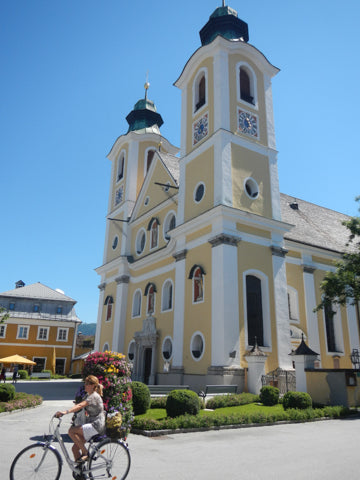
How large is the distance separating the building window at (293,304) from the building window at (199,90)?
13.7m

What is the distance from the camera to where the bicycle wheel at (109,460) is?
5.89 meters

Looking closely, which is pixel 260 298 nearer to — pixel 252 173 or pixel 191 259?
pixel 191 259

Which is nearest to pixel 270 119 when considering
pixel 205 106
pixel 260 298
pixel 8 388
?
pixel 205 106

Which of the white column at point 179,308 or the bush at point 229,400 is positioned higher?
the white column at point 179,308

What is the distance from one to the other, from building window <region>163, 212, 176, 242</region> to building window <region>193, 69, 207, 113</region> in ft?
24.4

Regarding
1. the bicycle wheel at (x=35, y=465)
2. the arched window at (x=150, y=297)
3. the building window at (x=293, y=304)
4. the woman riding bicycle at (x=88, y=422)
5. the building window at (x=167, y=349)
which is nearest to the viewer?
the bicycle wheel at (x=35, y=465)

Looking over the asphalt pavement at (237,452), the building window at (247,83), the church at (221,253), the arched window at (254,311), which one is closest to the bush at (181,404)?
the asphalt pavement at (237,452)

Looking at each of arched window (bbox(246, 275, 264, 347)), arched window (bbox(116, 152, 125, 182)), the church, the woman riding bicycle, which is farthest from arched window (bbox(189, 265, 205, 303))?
arched window (bbox(116, 152, 125, 182))

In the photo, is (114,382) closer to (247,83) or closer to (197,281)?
(197,281)

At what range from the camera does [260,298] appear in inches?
875

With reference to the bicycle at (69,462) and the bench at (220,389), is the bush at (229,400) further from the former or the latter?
the bicycle at (69,462)

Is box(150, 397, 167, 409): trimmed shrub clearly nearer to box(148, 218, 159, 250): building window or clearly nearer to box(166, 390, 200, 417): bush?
box(166, 390, 200, 417): bush

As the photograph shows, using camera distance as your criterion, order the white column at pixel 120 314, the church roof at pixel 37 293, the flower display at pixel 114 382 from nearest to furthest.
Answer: the flower display at pixel 114 382 < the white column at pixel 120 314 < the church roof at pixel 37 293

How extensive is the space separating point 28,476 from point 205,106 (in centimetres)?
2441
